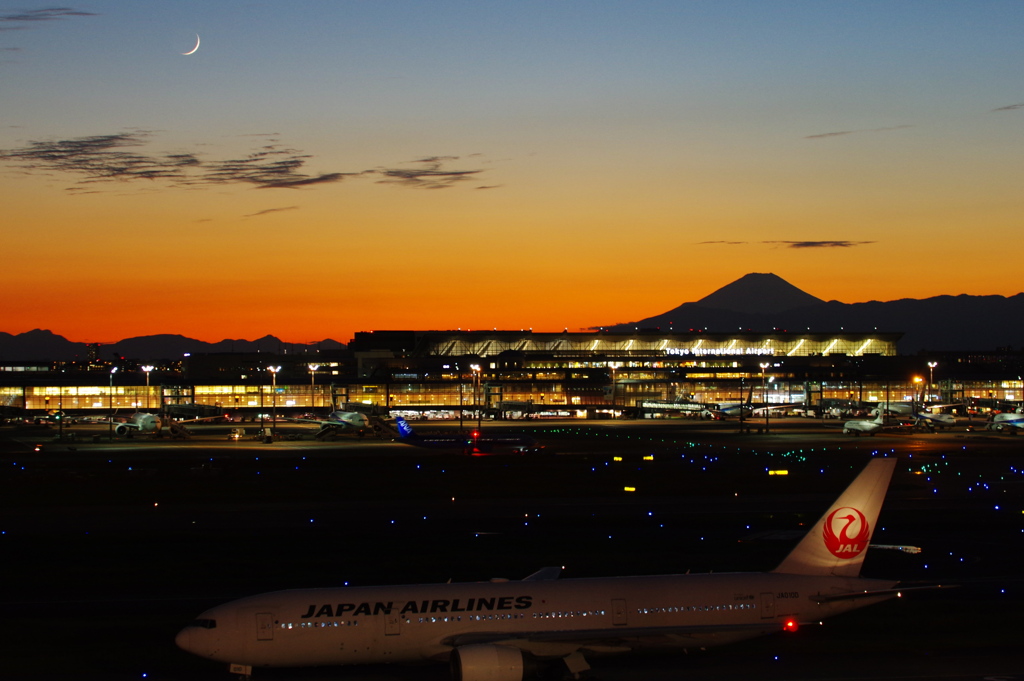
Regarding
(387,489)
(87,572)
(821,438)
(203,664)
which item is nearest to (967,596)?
(203,664)

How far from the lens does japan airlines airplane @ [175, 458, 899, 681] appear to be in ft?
74.7

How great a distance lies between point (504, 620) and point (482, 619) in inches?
22.2

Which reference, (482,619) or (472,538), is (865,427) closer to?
(472,538)

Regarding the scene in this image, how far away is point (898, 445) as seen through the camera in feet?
343

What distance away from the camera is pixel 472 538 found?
46500 mm

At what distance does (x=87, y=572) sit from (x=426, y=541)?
49.8 ft

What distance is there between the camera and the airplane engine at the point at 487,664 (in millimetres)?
21375

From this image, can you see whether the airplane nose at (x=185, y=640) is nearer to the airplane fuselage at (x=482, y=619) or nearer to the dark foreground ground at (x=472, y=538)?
the airplane fuselage at (x=482, y=619)

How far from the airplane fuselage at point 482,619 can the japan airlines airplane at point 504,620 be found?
0.03 meters

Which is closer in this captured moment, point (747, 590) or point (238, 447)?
point (747, 590)

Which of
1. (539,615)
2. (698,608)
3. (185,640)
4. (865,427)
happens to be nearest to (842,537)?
(698,608)

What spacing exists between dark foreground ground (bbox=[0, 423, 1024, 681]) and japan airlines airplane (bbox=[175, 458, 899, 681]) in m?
1.96

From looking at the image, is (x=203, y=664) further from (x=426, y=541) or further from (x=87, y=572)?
(x=426, y=541)

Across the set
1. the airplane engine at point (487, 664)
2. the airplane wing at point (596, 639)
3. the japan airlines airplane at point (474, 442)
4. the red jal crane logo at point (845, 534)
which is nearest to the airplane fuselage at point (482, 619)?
the airplane wing at point (596, 639)
